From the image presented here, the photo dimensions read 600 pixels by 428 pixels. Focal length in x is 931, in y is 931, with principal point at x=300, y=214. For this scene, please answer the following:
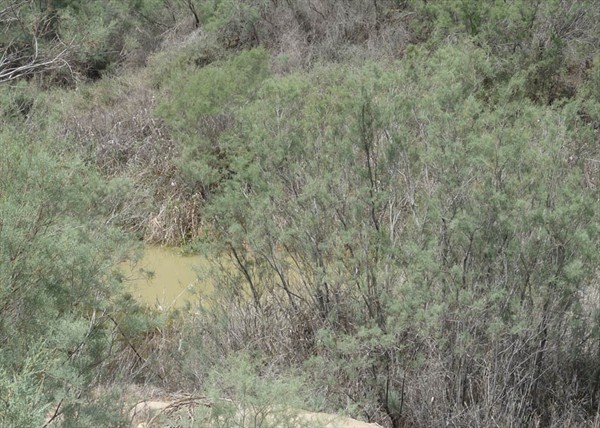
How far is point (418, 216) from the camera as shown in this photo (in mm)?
7262

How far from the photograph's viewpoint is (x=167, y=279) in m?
12.4

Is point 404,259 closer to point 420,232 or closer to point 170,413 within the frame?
point 420,232

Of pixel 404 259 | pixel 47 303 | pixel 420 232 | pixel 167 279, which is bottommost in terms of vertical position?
pixel 167 279

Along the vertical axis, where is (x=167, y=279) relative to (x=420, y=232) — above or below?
below

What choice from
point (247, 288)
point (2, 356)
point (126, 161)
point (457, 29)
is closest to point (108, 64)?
point (126, 161)

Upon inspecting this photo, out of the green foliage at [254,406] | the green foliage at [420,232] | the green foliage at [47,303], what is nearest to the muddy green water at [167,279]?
the green foliage at [420,232]

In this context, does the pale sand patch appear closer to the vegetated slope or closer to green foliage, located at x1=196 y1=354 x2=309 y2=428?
the vegetated slope

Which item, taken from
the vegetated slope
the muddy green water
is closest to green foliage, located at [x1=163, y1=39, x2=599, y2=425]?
the vegetated slope

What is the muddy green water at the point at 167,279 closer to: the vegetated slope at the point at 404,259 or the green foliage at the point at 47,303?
the vegetated slope at the point at 404,259

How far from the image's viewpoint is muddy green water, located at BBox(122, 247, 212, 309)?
382 inches

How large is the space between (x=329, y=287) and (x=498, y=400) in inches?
68.5

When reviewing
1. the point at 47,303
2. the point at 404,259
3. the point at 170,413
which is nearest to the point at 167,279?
the point at 404,259

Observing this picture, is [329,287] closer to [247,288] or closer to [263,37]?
[247,288]

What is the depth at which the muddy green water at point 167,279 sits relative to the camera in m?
9.70
